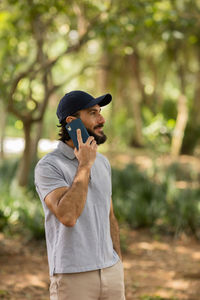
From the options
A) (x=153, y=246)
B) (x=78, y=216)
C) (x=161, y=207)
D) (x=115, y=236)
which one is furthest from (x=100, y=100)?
(x=161, y=207)

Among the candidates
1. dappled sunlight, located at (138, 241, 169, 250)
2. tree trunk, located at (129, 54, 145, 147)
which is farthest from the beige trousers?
tree trunk, located at (129, 54, 145, 147)

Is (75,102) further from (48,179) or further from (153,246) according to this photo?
(153,246)

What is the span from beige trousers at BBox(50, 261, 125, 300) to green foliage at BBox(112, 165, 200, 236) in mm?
5437

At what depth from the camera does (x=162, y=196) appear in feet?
29.1

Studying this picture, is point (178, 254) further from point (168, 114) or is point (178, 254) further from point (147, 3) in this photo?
point (168, 114)

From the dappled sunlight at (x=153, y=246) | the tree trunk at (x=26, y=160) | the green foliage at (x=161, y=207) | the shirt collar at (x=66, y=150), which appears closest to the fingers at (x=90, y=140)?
the shirt collar at (x=66, y=150)

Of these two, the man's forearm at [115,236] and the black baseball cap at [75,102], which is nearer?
the black baseball cap at [75,102]

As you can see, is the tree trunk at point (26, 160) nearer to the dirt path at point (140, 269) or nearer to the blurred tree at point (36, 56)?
the blurred tree at point (36, 56)

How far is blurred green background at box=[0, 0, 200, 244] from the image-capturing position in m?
7.26

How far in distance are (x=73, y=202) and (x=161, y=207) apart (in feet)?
20.5

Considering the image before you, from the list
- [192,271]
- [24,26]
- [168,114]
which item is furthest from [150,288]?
[168,114]

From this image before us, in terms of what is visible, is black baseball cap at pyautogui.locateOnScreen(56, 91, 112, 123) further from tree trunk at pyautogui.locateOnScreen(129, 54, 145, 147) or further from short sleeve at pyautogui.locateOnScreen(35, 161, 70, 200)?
tree trunk at pyautogui.locateOnScreen(129, 54, 145, 147)

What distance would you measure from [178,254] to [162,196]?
1.98 metres

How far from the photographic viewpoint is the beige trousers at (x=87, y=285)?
232cm
